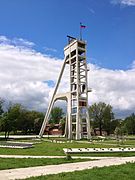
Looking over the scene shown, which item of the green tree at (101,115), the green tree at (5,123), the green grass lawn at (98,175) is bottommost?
the green grass lawn at (98,175)

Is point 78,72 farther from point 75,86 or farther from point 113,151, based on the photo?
point 113,151

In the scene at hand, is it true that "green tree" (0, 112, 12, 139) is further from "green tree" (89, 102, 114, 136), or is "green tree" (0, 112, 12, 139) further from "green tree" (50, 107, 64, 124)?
"green tree" (50, 107, 64, 124)

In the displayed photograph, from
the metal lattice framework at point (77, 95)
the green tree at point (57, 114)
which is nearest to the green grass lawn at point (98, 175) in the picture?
the metal lattice framework at point (77, 95)

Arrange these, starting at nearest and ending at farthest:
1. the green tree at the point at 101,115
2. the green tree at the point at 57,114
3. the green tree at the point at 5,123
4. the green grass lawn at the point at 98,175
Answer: the green grass lawn at the point at 98,175 < the green tree at the point at 5,123 < the green tree at the point at 101,115 < the green tree at the point at 57,114

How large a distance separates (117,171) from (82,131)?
5043cm

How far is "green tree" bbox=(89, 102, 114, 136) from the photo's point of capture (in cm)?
9388

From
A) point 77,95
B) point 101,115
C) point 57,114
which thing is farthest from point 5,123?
point 57,114

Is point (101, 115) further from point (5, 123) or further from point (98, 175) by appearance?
point (98, 175)

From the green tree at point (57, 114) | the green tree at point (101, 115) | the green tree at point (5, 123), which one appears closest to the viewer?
the green tree at point (5, 123)

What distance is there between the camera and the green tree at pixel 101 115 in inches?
3696

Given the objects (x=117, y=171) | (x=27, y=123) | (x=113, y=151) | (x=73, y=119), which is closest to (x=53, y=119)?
(x=27, y=123)

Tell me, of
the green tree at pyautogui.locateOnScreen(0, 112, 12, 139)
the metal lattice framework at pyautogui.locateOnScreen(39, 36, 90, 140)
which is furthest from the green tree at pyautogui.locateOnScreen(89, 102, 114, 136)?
the green tree at pyautogui.locateOnScreen(0, 112, 12, 139)

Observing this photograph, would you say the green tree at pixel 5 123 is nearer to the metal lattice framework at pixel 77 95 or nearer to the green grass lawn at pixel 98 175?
the metal lattice framework at pixel 77 95

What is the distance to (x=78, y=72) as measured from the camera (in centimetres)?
6247
